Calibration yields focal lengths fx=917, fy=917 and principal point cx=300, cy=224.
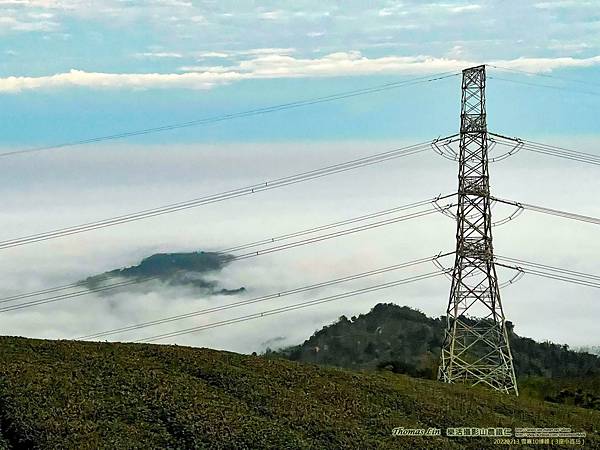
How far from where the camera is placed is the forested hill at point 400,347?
174 ft

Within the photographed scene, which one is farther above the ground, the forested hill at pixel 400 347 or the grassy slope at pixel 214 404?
the grassy slope at pixel 214 404

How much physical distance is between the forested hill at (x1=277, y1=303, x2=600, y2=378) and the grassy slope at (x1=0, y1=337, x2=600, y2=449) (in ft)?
62.2

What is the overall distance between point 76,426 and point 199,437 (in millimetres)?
3295

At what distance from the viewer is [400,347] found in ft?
183

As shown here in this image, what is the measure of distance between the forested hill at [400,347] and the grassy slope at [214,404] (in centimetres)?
1897

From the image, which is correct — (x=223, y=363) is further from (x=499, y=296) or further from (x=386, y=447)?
(x=499, y=296)

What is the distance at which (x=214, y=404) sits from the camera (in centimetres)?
2683

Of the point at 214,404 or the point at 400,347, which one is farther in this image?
the point at 400,347

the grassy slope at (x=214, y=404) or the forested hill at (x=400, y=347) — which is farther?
A: the forested hill at (x=400, y=347)

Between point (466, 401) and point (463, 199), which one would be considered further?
point (463, 199)

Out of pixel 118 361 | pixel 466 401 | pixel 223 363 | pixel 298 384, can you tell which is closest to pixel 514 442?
pixel 466 401

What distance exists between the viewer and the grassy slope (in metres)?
24.9

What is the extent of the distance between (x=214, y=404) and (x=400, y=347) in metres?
30.3

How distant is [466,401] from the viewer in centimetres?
3069
